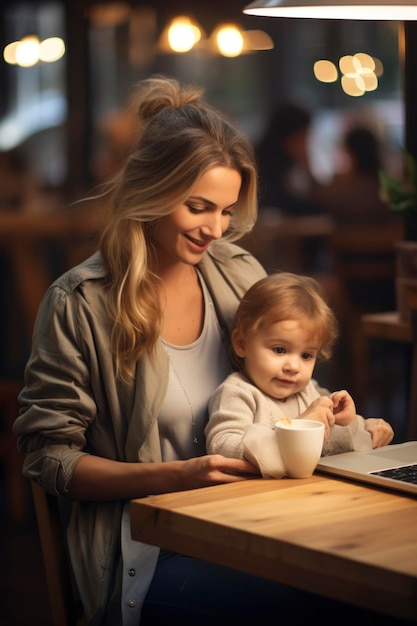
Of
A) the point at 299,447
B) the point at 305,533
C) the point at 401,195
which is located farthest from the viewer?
the point at 401,195

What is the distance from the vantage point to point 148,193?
1.95 m

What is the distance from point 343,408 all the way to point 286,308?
0.64 ft

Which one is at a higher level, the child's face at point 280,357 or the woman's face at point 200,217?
the woman's face at point 200,217

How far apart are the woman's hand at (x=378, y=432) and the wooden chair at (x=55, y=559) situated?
0.55 meters

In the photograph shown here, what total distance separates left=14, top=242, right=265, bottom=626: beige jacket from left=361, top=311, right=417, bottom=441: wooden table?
1.21 metres

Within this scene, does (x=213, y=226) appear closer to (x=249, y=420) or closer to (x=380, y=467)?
(x=249, y=420)

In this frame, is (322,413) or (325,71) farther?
(325,71)

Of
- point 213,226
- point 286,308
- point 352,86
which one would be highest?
point 352,86

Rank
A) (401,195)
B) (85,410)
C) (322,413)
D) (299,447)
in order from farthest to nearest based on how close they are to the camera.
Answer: (401,195), (85,410), (322,413), (299,447)

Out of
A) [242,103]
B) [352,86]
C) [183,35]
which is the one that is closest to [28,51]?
[183,35]

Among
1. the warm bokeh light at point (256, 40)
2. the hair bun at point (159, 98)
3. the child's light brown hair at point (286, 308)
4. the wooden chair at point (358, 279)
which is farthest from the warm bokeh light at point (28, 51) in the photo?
the child's light brown hair at point (286, 308)

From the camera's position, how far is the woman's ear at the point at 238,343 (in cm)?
195

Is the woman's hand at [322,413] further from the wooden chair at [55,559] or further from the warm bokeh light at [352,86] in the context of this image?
the warm bokeh light at [352,86]

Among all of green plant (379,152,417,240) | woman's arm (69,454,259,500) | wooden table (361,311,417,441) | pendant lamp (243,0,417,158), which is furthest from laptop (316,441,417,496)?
green plant (379,152,417,240)
